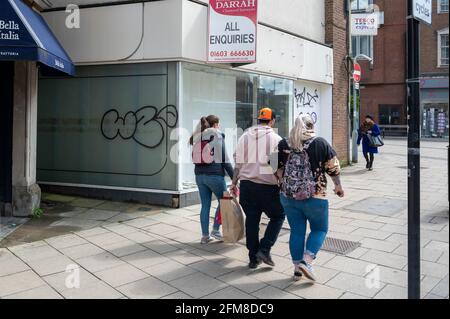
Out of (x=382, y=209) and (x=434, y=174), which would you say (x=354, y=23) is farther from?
(x=382, y=209)

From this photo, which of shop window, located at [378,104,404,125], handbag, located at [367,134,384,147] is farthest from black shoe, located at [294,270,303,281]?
shop window, located at [378,104,404,125]

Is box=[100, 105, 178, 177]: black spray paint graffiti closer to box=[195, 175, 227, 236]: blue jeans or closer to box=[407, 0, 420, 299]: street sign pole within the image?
box=[195, 175, 227, 236]: blue jeans

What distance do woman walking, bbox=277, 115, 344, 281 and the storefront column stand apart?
506 cm

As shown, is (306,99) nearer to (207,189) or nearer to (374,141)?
(374,141)

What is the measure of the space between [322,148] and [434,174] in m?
10.1

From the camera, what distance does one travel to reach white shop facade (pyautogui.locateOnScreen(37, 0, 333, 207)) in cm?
833

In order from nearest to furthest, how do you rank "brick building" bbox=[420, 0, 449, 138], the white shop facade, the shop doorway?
1. the shop doorway
2. the white shop facade
3. "brick building" bbox=[420, 0, 449, 138]

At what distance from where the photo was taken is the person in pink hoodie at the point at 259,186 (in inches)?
190

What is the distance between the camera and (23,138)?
754 centimetres

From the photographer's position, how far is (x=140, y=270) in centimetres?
489

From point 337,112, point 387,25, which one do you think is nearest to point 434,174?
point 337,112

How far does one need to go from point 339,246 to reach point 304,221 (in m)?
1.52

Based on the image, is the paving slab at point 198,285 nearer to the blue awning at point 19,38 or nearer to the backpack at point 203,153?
the backpack at point 203,153

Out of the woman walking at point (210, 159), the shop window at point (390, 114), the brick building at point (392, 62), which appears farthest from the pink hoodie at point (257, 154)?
the shop window at point (390, 114)
